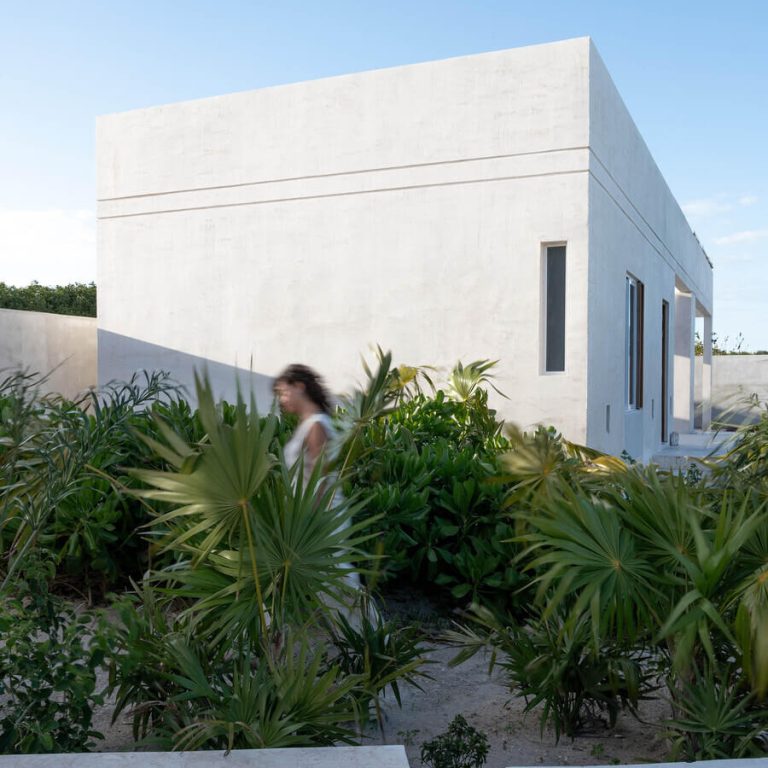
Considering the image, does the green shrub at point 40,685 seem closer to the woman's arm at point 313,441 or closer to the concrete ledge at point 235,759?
the concrete ledge at point 235,759

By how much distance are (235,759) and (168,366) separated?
926cm

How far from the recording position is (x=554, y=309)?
937cm

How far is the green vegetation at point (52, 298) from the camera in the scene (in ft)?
76.8

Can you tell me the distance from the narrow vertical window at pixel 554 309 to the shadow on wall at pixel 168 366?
3.49 metres

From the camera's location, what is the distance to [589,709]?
159 inches

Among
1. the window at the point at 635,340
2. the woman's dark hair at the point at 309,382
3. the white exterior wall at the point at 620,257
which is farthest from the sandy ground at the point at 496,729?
the window at the point at 635,340

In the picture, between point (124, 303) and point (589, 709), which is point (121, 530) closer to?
point (589, 709)

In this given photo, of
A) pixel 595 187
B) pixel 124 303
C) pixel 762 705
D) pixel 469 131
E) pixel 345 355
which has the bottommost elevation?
pixel 762 705

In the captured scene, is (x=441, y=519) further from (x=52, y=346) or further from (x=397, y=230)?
(x=52, y=346)

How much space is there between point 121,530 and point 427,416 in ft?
10.2

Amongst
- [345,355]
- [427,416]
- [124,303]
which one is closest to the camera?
[427,416]

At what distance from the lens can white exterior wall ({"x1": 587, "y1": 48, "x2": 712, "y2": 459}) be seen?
9.37 m

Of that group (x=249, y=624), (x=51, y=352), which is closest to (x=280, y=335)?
(x=51, y=352)

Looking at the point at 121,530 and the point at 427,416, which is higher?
the point at 427,416
